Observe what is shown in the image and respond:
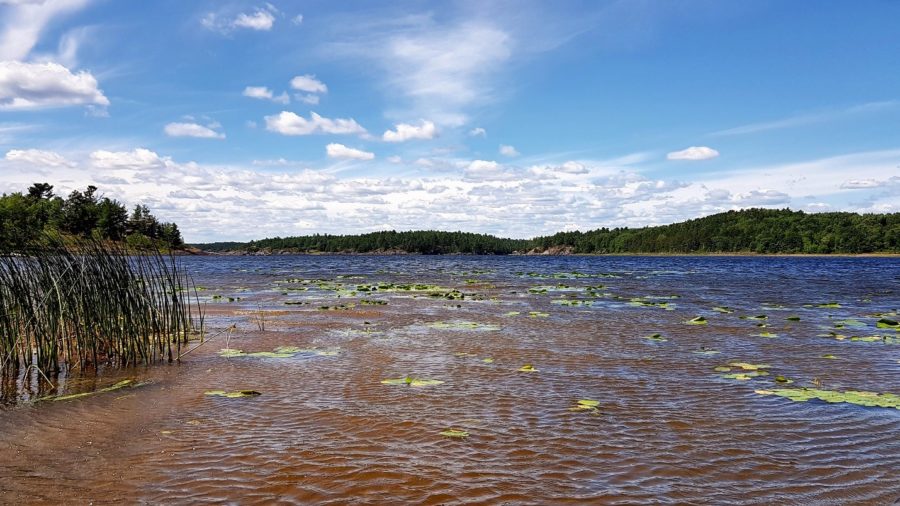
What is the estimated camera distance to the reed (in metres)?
10.5

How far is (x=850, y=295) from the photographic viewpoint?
33031 millimetres

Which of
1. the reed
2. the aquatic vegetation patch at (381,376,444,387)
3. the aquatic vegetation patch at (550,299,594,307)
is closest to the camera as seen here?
the aquatic vegetation patch at (381,376,444,387)

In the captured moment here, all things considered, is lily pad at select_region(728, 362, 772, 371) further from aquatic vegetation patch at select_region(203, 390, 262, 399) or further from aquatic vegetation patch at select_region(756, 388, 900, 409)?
aquatic vegetation patch at select_region(203, 390, 262, 399)

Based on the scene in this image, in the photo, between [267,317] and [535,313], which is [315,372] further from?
[535,313]

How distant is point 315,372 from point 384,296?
20.2 m

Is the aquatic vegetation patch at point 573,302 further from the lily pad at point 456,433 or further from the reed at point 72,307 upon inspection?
the lily pad at point 456,433

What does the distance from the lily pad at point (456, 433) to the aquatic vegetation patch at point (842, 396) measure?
18.2ft

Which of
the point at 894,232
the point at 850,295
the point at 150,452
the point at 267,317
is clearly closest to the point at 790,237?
the point at 894,232

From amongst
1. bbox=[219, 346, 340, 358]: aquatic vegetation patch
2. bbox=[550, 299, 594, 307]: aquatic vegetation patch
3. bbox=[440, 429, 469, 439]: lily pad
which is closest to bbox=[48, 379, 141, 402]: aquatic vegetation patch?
bbox=[219, 346, 340, 358]: aquatic vegetation patch

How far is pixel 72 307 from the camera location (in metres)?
11.2

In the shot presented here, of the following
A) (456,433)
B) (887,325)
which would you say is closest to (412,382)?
(456,433)

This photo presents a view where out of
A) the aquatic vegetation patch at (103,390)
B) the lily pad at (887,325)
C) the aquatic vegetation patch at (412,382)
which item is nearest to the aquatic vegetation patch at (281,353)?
the aquatic vegetation patch at (103,390)

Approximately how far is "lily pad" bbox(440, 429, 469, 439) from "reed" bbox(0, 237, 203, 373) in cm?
772

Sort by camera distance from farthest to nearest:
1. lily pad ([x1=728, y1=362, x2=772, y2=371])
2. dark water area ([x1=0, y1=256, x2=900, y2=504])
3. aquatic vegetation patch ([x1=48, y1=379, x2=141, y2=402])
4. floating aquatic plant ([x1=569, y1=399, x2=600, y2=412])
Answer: lily pad ([x1=728, y1=362, x2=772, y2=371]) < aquatic vegetation patch ([x1=48, y1=379, x2=141, y2=402]) < floating aquatic plant ([x1=569, y1=399, x2=600, y2=412]) < dark water area ([x1=0, y1=256, x2=900, y2=504])
